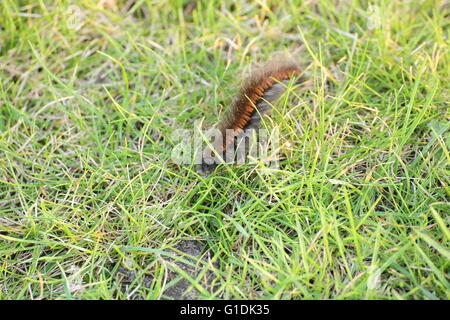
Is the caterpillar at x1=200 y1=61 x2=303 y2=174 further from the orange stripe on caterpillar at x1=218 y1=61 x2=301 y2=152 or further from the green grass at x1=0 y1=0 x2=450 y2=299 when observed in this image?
the green grass at x1=0 y1=0 x2=450 y2=299

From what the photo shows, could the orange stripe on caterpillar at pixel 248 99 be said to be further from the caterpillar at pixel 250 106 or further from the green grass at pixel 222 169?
the green grass at pixel 222 169

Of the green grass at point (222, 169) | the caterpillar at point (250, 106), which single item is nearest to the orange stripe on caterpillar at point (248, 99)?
the caterpillar at point (250, 106)
